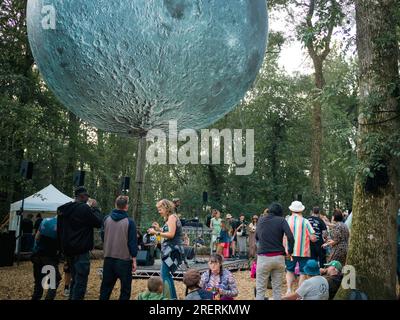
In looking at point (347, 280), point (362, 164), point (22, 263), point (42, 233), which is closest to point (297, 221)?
point (347, 280)

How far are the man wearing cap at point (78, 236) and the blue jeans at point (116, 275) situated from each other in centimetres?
39

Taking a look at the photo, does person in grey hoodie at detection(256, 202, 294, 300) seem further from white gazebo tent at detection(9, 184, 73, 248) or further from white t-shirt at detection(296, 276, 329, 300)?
white gazebo tent at detection(9, 184, 73, 248)

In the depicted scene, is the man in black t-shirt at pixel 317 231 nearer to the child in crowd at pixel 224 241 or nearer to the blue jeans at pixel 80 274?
the blue jeans at pixel 80 274

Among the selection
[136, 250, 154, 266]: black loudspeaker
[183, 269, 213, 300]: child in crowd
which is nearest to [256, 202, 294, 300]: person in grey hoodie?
[183, 269, 213, 300]: child in crowd

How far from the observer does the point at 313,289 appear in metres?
4.54

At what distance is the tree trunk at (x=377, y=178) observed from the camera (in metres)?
5.02

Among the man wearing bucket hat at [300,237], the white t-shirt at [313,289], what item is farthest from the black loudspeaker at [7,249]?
the white t-shirt at [313,289]

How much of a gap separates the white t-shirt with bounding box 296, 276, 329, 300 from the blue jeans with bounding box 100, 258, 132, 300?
1902 millimetres

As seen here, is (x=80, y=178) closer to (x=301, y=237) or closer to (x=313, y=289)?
(x=301, y=237)

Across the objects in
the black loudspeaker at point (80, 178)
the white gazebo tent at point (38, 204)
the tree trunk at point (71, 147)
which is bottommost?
the white gazebo tent at point (38, 204)

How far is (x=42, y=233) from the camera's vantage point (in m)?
5.81

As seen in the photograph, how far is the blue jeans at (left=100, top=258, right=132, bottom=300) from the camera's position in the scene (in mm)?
4844

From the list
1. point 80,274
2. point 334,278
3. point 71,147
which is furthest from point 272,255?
point 71,147

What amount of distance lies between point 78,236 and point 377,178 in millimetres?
3677
